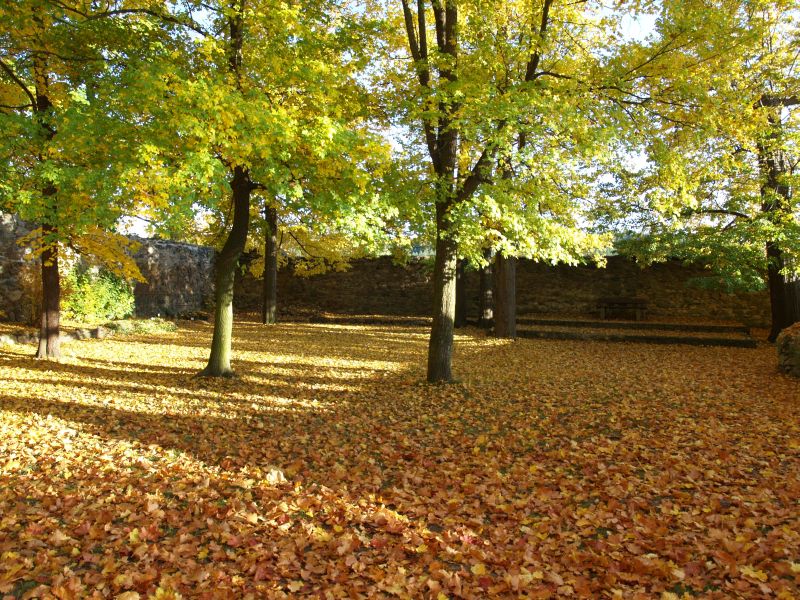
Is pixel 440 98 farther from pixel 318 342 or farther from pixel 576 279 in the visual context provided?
pixel 576 279

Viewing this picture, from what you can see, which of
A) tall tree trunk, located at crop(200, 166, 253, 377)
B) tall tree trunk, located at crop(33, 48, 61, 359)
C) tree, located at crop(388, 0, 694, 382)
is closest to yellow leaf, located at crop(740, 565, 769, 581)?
tree, located at crop(388, 0, 694, 382)

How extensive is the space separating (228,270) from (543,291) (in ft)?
44.2

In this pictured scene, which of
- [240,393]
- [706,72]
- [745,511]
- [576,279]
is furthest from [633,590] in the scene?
[576,279]

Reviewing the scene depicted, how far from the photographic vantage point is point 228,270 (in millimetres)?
7777

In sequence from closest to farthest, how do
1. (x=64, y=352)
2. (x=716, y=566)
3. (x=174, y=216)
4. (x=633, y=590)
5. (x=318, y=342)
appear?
(x=633, y=590)
(x=716, y=566)
(x=174, y=216)
(x=64, y=352)
(x=318, y=342)

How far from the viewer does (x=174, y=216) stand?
5012 millimetres

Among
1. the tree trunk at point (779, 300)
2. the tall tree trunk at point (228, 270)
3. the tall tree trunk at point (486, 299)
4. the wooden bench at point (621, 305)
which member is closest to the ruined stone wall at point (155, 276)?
the tall tree trunk at point (228, 270)

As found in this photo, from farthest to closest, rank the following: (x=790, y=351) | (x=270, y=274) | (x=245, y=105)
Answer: (x=270, y=274), (x=790, y=351), (x=245, y=105)

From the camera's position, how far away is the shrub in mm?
12586

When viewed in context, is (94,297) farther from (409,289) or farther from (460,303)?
(409,289)

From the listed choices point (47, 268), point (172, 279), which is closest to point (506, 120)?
point (47, 268)

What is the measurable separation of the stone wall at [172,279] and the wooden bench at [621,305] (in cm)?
1411

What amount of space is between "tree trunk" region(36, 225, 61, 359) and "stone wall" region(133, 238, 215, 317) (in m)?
6.19

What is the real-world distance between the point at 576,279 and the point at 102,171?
16.2m
